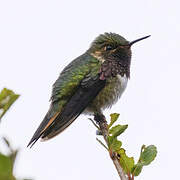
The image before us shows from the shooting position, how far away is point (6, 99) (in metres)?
1.36

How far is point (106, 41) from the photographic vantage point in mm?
5477

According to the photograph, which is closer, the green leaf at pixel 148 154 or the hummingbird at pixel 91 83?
the green leaf at pixel 148 154

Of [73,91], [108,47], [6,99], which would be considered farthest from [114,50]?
[6,99]

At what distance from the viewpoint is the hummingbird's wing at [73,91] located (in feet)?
14.3

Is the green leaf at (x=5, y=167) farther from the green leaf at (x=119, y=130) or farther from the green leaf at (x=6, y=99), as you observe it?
the green leaf at (x=119, y=130)

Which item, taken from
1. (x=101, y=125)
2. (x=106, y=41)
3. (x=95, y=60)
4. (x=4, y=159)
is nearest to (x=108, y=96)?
(x=95, y=60)

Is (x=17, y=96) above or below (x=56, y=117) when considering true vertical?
above

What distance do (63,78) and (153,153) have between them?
300 cm

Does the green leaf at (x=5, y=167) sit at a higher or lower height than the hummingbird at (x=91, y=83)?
higher

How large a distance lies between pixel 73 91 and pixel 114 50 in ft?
3.55

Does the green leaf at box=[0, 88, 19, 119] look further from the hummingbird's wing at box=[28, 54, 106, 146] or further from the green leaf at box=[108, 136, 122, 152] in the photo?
the hummingbird's wing at box=[28, 54, 106, 146]

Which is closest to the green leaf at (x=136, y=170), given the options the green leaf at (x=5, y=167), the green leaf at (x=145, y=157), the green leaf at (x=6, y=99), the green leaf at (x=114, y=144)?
the green leaf at (x=145, y=157)

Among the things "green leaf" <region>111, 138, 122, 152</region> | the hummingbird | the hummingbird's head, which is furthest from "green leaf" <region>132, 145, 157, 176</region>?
the hummingbird's head

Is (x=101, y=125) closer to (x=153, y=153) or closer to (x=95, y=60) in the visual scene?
(x=153, y=153)
